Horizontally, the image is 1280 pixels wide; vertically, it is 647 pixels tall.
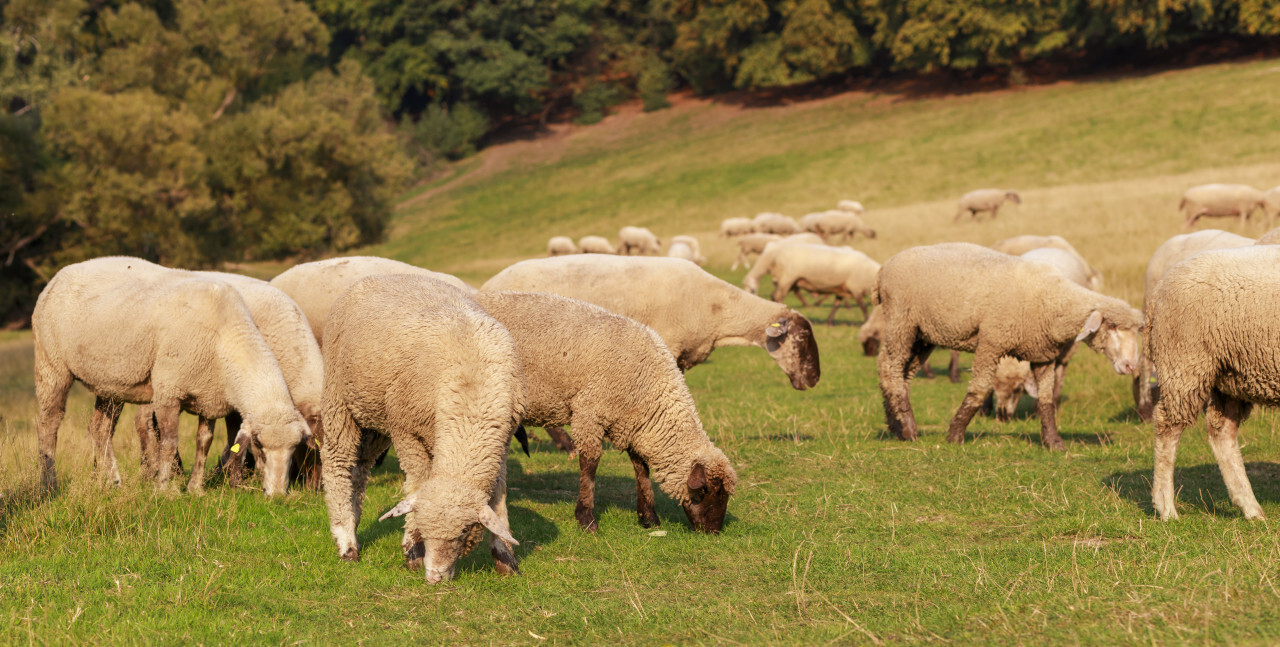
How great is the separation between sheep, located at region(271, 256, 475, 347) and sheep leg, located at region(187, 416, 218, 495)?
270 cm

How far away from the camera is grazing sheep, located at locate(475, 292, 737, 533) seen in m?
7.93

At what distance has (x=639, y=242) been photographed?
133 ft

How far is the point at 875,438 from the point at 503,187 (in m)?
54.6

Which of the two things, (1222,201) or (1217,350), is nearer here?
(1217,350)

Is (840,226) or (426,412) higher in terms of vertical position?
(426,412)

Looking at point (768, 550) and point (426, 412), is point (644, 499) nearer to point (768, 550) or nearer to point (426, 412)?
point (768, 550)

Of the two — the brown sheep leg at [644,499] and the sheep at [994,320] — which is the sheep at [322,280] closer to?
the brown sheep leg at [644,499]

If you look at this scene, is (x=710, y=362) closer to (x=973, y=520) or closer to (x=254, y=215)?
(x=973, y=520)

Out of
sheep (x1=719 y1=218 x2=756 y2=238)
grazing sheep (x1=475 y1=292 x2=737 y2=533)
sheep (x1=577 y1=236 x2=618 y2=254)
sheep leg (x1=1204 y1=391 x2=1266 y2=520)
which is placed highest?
grazing sheep (x1=475 y1=292 x2=737 y2=533)

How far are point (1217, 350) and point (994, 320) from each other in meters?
4.02

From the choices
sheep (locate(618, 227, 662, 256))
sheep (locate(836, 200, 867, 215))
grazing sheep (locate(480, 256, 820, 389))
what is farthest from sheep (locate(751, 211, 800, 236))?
grazing sheep (locate(480, 256, 820, 389))

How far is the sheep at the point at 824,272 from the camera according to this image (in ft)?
77.2

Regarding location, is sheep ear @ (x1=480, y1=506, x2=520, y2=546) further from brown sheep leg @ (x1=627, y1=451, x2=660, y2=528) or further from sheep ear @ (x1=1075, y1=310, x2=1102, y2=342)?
sheep ear @ (x1=1075, y1=310, x2=1102, y2=342)

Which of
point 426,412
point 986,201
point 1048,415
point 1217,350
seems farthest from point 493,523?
point 986,201
